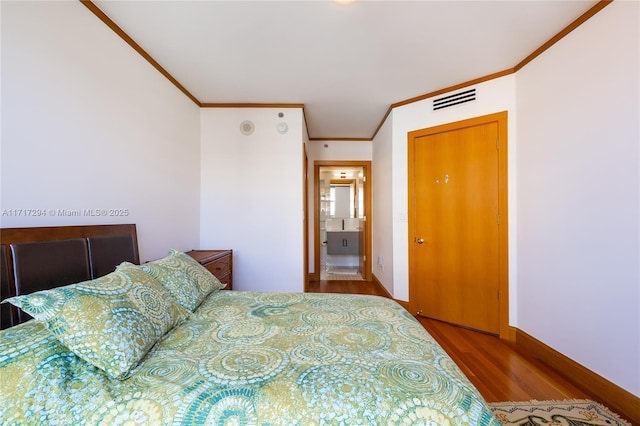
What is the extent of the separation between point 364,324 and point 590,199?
5.95ft

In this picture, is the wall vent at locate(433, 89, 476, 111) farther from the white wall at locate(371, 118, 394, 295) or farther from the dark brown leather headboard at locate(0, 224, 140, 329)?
the dark brown leather headboard at locate(0, 224, 140, 329)

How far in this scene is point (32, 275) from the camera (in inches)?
45.9

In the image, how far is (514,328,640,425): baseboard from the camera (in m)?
1.44

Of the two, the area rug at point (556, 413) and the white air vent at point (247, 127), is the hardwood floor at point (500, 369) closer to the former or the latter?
the area rug at point (556, 413)

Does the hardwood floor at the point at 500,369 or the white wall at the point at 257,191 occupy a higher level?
the white wall at the point at 257,191

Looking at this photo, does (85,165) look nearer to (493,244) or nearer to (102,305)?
(102,305)

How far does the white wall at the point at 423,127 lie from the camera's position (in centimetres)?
237

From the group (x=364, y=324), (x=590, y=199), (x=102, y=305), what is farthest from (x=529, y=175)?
(x=102, y=305)

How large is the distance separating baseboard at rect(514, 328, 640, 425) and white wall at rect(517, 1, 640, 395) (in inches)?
1.7

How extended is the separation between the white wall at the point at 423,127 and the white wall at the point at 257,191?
1.20 m

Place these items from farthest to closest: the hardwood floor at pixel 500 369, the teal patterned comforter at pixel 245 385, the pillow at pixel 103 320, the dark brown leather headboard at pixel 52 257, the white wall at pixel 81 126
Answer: the hardwood floor at pixel 500 369 → the white wall at pixel 81 126 → the dark brown leather headboard at pixel 52 257 → the pillow at pixel 103 320 → the teal patterned comforter at pixel 245 385

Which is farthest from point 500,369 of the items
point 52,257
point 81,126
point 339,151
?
point 339,151

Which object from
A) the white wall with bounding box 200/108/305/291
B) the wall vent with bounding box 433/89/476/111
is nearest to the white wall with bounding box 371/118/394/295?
the wall vent with bounding box 433/89/476/111

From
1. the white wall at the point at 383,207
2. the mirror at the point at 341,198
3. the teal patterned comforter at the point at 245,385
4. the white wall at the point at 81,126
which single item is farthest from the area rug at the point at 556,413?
the mirror at the point at 341,198
